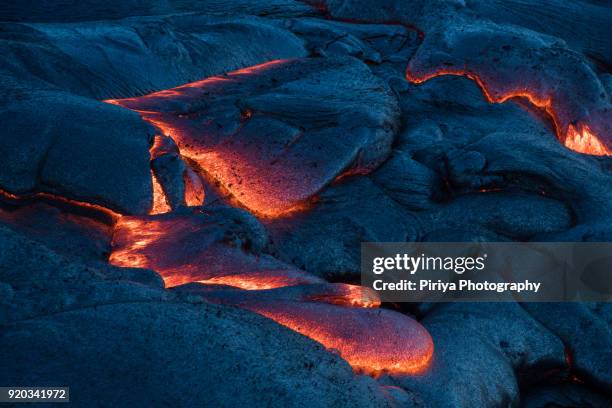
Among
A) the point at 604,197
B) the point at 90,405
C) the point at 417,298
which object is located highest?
the point at 90,405

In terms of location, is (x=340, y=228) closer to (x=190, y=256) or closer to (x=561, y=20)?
(x=190, y=256)

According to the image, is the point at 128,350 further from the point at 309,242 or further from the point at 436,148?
the point at 436,148

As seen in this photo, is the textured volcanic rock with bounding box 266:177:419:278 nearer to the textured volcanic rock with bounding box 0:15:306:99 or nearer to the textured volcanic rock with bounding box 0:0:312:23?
the textured volcanic rock with bounding box 0:15:306:99

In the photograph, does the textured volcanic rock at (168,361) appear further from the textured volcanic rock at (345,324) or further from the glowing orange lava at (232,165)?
the glowing orange lava at (232,165)

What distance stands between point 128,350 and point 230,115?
194 cm

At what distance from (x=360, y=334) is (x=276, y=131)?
4.84ft

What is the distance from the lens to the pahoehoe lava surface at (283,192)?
5.54 ft

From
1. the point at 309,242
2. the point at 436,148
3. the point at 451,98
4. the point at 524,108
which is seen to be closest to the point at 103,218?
the point at 309,242

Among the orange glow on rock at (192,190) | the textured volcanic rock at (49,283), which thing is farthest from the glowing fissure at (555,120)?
the textured volcanic rock at (49,283)

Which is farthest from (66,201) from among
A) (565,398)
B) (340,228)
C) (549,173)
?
(549,173)

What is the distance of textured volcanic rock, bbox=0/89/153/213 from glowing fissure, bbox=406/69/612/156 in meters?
2.31

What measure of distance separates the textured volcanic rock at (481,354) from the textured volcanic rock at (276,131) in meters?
0.98

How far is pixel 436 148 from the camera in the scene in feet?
11.2

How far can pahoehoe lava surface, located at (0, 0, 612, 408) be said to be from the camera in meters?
1.69
